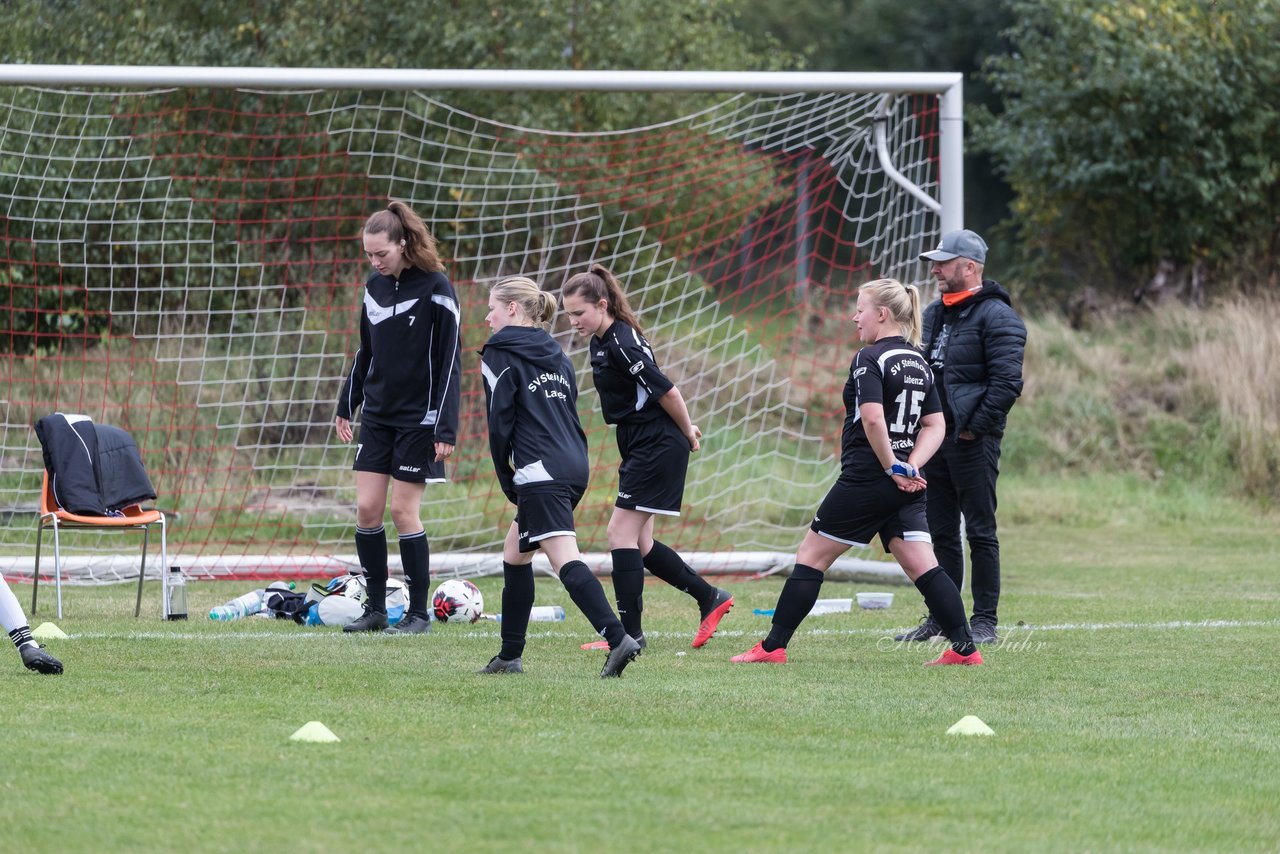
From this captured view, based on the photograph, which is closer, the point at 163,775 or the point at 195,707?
the point at 163,775

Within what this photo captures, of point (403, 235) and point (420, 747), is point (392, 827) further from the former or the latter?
point (403, 235)

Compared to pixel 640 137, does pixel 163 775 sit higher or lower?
lower

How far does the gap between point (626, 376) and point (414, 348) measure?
116 cm

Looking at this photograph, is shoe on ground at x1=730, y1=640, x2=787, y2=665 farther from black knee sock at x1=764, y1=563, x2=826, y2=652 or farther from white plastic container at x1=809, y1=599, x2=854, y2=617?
white plastic container at x1=809, y1=599, x2=854, y2=617

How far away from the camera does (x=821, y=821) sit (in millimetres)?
4152

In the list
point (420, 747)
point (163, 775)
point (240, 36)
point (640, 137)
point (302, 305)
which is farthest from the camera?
point (240, 36)

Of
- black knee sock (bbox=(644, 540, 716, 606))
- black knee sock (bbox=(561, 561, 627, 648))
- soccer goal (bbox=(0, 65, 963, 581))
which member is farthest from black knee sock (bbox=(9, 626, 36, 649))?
soccer goal (bbox=(0, 65, 963, 581))

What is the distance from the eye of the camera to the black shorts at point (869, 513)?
22.2ft

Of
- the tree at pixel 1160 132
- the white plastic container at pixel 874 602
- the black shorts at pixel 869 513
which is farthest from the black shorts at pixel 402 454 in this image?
the tree at pixel 1160 132

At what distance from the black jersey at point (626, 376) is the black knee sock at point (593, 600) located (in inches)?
39.0

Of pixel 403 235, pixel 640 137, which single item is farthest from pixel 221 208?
pixel 403 235

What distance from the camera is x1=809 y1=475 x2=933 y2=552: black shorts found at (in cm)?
675

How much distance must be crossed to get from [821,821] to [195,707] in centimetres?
247

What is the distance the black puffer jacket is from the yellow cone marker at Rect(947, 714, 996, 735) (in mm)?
2337
